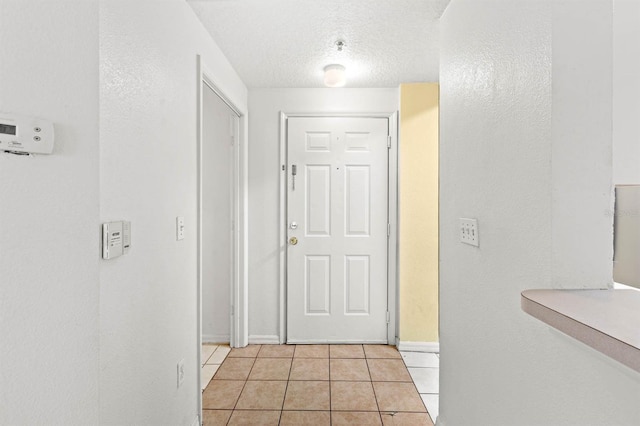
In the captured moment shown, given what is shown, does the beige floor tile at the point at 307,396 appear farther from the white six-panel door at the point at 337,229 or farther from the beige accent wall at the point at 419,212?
the beige accent wall at the point at 419,212

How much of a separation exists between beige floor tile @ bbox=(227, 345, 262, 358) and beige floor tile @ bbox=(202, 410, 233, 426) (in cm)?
73

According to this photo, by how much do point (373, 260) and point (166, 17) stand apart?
2.28 meters

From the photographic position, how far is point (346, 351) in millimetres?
2883

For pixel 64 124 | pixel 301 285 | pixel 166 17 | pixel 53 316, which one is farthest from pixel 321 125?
pixel 53 316

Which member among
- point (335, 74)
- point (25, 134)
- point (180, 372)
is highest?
point (335, 74)

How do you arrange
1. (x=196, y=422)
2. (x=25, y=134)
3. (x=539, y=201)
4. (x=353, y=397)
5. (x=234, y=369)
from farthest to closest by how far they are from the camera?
(x=234, y=369) → (x=353, y=397) → (x=196, y=422) → (x=539, y=201) → (x=25, y=134)

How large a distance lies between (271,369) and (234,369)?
0.28 meters

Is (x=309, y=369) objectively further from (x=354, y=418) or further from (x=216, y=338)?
(x=216, y=338)

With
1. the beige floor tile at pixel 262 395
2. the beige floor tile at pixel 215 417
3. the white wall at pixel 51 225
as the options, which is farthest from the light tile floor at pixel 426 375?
the white wall at pixel 51 225

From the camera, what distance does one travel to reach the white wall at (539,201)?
0.89 m

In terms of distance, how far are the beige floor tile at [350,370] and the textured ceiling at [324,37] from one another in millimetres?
2233

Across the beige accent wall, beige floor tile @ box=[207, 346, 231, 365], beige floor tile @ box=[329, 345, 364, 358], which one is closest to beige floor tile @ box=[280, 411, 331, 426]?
beige floor tile @ box=[329, 345, 364, 358]

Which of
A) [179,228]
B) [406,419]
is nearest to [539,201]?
[179,228]

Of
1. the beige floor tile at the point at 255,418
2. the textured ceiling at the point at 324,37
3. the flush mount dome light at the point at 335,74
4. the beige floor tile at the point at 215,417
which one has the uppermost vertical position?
the textured ceiling at the point at 324,37
